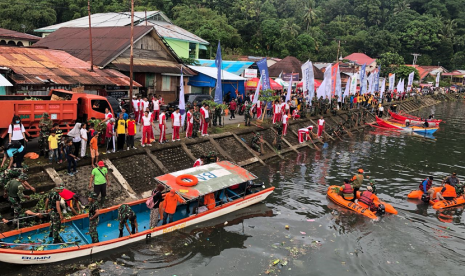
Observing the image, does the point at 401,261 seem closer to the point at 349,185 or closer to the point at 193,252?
the point at 349,185

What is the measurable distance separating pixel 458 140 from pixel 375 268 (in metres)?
33.3

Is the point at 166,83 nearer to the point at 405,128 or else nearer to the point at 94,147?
the point at 94,147

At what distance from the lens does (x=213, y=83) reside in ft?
112

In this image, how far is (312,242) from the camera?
574 inches

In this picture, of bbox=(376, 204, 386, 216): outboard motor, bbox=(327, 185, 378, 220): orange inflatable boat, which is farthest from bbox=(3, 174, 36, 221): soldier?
bbox=(376, 204, 386, 216): outboard motor

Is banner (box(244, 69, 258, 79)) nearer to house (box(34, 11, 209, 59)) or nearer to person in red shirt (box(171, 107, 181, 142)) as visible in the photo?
house (box(34, 11, 209, 59))

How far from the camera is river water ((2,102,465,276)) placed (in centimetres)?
1249

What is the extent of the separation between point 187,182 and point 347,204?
869 cm

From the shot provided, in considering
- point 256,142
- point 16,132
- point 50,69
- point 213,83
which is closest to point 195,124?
point 256,142

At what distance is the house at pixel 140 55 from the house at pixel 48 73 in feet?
6.46

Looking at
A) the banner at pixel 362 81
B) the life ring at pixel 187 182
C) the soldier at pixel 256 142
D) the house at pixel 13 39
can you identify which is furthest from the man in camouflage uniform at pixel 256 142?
the house at pixel 13 39

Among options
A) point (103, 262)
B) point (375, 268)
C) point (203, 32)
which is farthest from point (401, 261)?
point (203, 32)

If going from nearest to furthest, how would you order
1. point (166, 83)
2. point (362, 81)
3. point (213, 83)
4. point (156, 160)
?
point (156, 160), point (166, 83), point (213, 83), point (362, 81)

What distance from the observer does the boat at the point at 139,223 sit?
11375 millimetres
